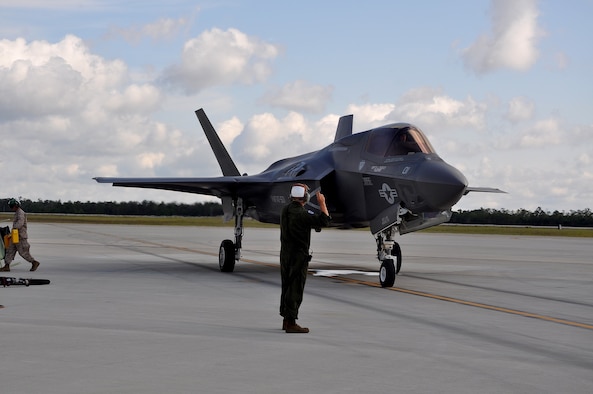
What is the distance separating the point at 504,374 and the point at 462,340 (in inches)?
79.1

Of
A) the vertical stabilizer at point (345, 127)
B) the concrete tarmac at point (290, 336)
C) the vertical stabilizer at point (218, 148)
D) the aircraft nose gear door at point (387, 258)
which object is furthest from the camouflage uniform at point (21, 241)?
the vertical stabilizer at point (218, 148)

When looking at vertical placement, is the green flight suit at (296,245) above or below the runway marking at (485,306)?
above

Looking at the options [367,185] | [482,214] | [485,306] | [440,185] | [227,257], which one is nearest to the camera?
[485,306]

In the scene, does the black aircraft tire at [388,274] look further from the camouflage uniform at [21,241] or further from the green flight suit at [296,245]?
the camouflage uniform at [21,241]

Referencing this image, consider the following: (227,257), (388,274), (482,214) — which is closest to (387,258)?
(388,274)

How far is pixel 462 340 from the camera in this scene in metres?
9.09

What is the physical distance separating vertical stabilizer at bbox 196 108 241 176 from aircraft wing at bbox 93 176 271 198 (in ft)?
13.0

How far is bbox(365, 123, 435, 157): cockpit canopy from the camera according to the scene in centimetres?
1658

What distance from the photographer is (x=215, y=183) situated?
20.6 metres

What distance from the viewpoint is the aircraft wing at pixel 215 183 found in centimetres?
2047

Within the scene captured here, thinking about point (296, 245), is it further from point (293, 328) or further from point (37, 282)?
point (37, 282)

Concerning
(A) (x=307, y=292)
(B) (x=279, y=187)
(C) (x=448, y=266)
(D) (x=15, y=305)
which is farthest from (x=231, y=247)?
(D) (x=15, y=305)

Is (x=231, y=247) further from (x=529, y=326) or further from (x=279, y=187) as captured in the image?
(x=529, y=326)

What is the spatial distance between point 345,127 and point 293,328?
1265cm
